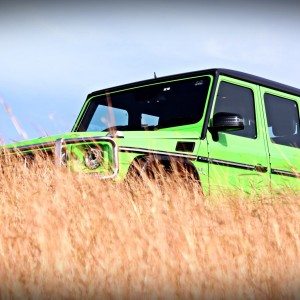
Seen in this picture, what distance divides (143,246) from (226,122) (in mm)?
2367

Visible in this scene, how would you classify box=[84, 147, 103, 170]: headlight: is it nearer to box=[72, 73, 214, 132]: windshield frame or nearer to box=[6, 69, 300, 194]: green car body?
box=[6, 69, 300, 194]: green car body

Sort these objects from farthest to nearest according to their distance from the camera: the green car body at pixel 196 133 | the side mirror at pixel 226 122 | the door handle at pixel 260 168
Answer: the door handle at pixel 260 168 < the side mirror at pixel 226 122 < the green car body at pixel 196 133

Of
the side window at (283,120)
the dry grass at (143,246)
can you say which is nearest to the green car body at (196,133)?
the side window at (283,120)

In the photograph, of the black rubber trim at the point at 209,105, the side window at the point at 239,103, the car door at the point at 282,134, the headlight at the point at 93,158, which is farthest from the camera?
the car door at the point at 282,134

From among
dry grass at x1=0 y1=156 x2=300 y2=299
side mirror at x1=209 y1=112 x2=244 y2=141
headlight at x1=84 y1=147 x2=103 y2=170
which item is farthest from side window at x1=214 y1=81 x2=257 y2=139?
dry grass at x1=0 y1=156 x2=300 y2=299

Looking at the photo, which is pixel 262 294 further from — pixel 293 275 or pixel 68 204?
pixel 68 204

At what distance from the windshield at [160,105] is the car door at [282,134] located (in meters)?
0.89

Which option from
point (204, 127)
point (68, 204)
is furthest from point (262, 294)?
point (204, 127)

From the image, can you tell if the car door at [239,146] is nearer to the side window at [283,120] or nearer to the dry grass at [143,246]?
the side window at [283,120]

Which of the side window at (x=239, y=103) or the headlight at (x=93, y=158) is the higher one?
the side window at (x=239, y=103)

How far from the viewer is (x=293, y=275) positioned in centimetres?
278

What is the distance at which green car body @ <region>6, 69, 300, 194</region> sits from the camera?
4777mm

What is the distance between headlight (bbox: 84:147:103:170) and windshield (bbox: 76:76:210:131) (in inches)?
22.1

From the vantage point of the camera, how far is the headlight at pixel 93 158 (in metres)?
4.67
